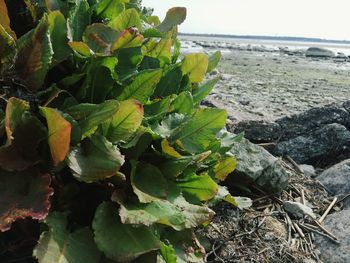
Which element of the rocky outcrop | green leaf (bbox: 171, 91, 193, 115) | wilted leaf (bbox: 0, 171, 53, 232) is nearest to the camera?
wilted leaf (bbox: 0, 171, 53, 232)

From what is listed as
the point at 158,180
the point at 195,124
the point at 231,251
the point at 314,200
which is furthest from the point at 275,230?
the point at 158,180

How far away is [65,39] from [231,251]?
1142 millimetres

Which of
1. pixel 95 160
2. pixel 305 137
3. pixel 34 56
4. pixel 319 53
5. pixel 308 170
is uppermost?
pixel 34 56

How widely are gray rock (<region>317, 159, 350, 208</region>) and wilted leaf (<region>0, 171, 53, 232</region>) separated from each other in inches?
76.4

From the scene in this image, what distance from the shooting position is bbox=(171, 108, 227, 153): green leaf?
187cm

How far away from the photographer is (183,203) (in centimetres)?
167

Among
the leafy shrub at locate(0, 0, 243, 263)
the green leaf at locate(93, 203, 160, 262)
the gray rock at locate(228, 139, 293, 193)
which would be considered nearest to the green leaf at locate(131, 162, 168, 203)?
the leafy shrub at locate(0, 0, 243, 263)

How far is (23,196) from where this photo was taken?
1.40 metres

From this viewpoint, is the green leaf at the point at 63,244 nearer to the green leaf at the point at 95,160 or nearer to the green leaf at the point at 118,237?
the green leaf at the point at 118,237

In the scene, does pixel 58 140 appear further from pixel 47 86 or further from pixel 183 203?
pixel 183 203

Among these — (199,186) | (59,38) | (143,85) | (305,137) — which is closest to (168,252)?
(199,186)

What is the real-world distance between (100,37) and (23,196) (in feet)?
2.14

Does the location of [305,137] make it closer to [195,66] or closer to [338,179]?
[338,179]

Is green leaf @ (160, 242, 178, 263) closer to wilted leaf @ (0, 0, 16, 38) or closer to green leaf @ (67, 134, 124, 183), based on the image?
green leaf @ (67, 134, 124, 183)
